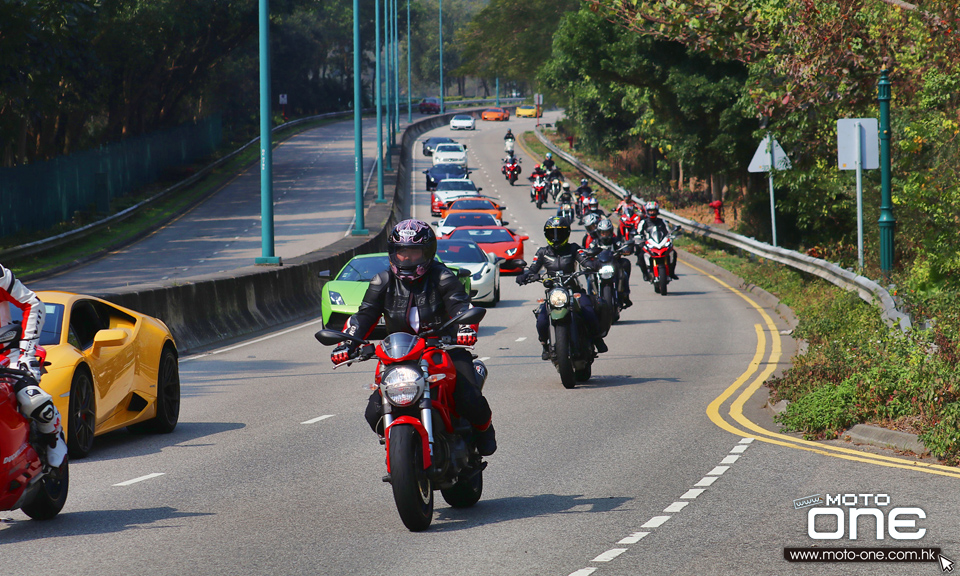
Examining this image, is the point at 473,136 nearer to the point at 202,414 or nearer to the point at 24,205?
the point at 24,205

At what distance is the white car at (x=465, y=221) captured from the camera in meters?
36.3

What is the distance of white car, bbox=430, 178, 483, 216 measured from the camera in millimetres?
50688

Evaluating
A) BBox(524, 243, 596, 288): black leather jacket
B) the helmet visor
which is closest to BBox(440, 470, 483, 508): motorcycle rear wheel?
BBox(524, 243, 596, 288): black leather jacket

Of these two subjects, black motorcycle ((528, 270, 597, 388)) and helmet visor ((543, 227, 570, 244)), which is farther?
helmet visor ((543, 227, 570, 244))

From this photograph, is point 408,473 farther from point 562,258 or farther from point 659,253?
Answer: point 659,253

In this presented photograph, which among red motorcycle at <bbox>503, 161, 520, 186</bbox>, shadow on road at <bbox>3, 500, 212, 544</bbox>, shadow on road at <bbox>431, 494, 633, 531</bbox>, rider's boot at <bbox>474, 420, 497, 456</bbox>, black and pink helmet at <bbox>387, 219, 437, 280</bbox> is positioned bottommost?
shadow on road at <bbox>431, 494, 633, 531</bbox>

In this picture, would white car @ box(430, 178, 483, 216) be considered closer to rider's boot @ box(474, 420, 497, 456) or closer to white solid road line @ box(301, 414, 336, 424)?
white solid road line @ box(301, 414, 336, 424)

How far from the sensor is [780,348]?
18094 mm

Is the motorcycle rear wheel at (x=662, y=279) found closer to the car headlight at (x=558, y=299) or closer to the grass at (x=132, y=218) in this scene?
the car headlight at (x=558, y=299)

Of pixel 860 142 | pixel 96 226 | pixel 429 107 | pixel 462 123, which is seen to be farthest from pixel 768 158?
pixel 429 107

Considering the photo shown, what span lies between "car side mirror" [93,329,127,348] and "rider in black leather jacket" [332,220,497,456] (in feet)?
11.0

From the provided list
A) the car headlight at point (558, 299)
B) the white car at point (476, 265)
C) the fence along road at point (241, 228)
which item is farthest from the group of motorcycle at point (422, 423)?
the fence along road at point (241, 228)

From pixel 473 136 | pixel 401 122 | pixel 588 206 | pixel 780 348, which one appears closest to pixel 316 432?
pixel 780 348

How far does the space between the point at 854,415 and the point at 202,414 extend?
22.0 feet
